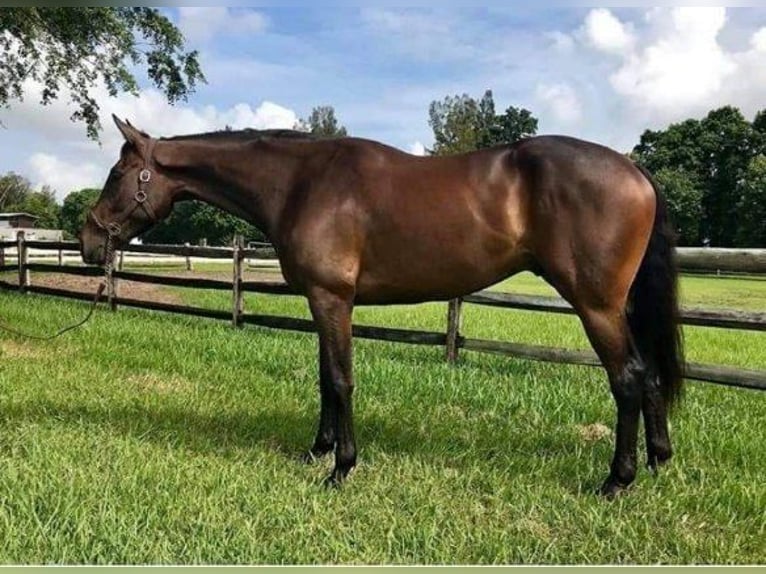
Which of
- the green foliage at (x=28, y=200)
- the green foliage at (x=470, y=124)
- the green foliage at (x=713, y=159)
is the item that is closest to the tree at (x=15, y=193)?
the green foliage at (x=28, y=200)

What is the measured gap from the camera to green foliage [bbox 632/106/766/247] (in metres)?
44.6

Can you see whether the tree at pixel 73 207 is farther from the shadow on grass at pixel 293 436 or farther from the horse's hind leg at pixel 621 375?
the horse's hind leg at pixel 621 375

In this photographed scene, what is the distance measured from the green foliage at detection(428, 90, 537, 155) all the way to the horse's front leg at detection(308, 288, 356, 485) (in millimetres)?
43438

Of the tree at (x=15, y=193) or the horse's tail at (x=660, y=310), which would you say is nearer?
the horse's tail at (x=660, y=310)

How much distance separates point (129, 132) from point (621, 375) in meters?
3.13

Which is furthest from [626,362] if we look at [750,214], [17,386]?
[750,214]

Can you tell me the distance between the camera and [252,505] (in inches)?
126

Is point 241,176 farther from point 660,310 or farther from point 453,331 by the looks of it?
point 453,331

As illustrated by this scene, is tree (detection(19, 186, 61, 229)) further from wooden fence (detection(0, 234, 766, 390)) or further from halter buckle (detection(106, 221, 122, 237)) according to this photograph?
halter buckle (detection(106, 221, 122, 237))

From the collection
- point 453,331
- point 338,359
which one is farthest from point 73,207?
point 338,359

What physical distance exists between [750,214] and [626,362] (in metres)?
42.4

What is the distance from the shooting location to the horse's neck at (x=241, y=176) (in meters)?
3.99

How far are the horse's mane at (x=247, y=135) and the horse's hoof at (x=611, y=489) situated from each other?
2541 mm

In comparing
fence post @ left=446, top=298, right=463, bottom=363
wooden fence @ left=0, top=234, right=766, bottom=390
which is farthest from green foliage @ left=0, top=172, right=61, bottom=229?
fence post @ left=446, top=298, right=463, bottom=363
